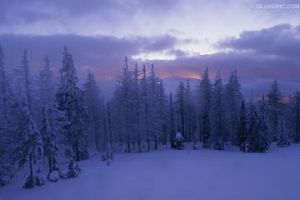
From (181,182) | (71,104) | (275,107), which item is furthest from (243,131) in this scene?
(71,104)

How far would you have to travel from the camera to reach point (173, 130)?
2319 inches

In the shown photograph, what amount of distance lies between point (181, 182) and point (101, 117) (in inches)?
1594

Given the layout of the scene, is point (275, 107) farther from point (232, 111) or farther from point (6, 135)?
point (6, 135)

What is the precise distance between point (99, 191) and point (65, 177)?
669 cm

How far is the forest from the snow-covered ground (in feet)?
8.95

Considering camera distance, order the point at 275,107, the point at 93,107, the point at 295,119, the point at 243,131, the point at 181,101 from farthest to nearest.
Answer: the point at 295,119, the point at 275,107, the point at 181,101, the point at 93,107, the point at 243,131

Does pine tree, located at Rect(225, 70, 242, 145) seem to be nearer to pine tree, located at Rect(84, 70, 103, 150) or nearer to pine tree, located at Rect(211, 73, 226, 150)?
pine tree, located at Rect(211, 73, 226, 150)

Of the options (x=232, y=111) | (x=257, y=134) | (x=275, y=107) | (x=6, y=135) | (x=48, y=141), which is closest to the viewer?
(x=6, y=135)

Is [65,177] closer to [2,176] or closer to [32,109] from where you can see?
[2,176]

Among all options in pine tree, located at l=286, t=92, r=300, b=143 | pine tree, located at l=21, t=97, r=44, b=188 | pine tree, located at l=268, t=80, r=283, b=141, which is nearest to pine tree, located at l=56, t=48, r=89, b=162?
pine tree, located at l=21, t=97, r=44, b=188

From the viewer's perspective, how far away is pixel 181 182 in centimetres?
2600

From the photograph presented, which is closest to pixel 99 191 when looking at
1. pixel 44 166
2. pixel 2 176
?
pixel 2 176

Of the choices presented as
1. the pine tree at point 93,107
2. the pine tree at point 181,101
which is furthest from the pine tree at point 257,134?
the pine tree at point 93,107

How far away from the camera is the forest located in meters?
32.0
